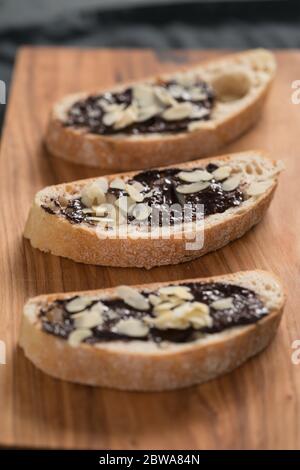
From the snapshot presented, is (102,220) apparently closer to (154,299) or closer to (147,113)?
(154,299)

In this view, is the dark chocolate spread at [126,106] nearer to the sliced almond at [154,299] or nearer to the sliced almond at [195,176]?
the sliced almond at [195,176]

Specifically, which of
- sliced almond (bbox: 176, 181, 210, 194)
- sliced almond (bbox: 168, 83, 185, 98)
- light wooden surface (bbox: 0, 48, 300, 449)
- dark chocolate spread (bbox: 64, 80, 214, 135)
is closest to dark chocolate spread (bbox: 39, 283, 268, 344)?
light wooden surface (bbox: 0, 48, 300, 449)

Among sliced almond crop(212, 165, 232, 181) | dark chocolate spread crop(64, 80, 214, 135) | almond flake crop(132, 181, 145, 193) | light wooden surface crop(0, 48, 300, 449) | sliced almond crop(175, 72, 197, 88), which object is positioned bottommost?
light wooden surface crop(0, 48, 300, 449)

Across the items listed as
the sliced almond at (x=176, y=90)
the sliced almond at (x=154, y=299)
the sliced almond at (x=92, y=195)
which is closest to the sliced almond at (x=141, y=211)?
the sliced almond at (x=92, y=195)

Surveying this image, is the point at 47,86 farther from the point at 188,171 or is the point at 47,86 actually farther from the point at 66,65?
the point at 188,171

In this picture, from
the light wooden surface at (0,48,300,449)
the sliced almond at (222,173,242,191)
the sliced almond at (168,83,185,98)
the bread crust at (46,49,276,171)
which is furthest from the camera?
the sliced almond at (168,83,185,98)

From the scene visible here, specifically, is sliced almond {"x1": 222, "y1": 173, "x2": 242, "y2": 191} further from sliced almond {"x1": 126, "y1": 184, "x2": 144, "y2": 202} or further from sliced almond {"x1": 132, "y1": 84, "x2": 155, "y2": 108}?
sliced almond {"x1": 132, "y1": 84, "x2": 155, "y2": 108}
